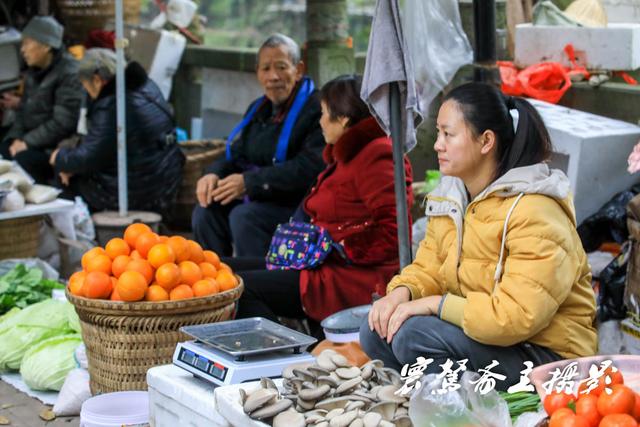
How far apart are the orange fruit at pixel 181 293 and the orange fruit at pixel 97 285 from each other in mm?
255

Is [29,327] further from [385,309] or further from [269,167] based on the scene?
[385,309]

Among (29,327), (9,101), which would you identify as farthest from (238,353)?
(9,101)

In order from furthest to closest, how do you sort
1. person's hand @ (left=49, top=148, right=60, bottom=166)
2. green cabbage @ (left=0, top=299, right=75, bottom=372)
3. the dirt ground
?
person's hand @ (left=49, top=148, right=60, bottom=166) → green cabbage @ (left=0, top=299, right=75, bottom=372) → the dirt ground

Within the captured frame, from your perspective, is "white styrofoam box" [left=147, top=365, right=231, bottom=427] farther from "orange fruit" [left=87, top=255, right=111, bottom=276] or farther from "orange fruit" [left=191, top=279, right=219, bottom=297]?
"orange fruit" [left=87, top=255, right=111, bottom=276]

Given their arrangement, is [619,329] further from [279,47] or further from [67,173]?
[67,173]

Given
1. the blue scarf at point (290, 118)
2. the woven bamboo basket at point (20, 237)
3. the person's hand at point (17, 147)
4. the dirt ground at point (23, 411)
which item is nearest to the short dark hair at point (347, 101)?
the blue scarf at point (290, 118)

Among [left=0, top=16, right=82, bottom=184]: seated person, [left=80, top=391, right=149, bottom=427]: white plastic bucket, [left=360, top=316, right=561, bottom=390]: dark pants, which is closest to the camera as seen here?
[left=360, top=316, right=561, bottom=390]: dark pants

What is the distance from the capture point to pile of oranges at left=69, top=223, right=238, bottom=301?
13.3 ft

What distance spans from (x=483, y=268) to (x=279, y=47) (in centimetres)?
244

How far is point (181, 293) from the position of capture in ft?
13.3

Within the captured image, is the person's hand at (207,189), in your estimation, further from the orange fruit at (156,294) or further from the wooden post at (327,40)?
the wooden post at (327,40)

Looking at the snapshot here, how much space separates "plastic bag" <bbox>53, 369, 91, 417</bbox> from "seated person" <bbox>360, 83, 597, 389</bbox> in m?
1.55

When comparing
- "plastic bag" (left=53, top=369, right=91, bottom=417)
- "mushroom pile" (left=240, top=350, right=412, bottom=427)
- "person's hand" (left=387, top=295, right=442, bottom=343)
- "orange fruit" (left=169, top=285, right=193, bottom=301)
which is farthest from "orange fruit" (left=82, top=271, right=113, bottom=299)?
"person's hand" (left=387, top=295, right=442, bottom=343)

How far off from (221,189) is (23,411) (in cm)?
159
